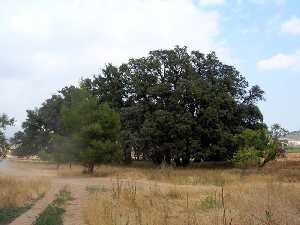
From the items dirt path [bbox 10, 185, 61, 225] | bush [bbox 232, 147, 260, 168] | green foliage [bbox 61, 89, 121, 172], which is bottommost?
dirt path [bbox 10, 185, 61, 225]

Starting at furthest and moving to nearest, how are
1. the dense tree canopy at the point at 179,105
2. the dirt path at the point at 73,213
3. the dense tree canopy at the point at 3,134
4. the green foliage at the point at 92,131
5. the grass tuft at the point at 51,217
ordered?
the dense tree canopy at the point at 179,105 < the green foliage at the point at 92,131 < the dense tree canopy at the point at 3,134 < the dirt path at the point at 73,213 < the grass tuft at the point at 51,217

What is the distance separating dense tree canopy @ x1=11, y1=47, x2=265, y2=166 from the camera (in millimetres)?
55562

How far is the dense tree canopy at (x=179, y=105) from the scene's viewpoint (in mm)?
55562

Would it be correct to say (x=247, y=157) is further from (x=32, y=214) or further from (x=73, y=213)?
(x=32, y=214)

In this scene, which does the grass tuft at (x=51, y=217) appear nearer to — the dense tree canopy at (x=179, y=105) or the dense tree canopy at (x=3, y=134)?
the dense tree canopy at (x=3, y=134)

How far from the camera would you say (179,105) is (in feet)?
186

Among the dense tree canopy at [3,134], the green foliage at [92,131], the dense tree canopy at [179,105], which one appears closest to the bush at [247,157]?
the dense tree canopy at [179,105]

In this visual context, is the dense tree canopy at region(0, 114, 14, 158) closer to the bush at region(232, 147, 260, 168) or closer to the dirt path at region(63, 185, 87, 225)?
the dirt path at region(63, 185, 87, 225)

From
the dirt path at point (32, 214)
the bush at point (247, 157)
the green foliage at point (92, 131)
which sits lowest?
the dirt path at point (32, 214)

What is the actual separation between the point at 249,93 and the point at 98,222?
171 feet

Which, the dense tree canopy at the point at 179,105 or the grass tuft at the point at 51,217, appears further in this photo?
the dense tree canopy at the point at 179,105

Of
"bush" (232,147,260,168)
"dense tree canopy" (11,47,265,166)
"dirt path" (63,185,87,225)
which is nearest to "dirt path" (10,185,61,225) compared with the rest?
"dirt path" (63,185,87,225)

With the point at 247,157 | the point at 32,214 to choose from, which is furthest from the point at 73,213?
the point at 247,157

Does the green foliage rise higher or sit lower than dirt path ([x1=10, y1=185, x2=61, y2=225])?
higher
